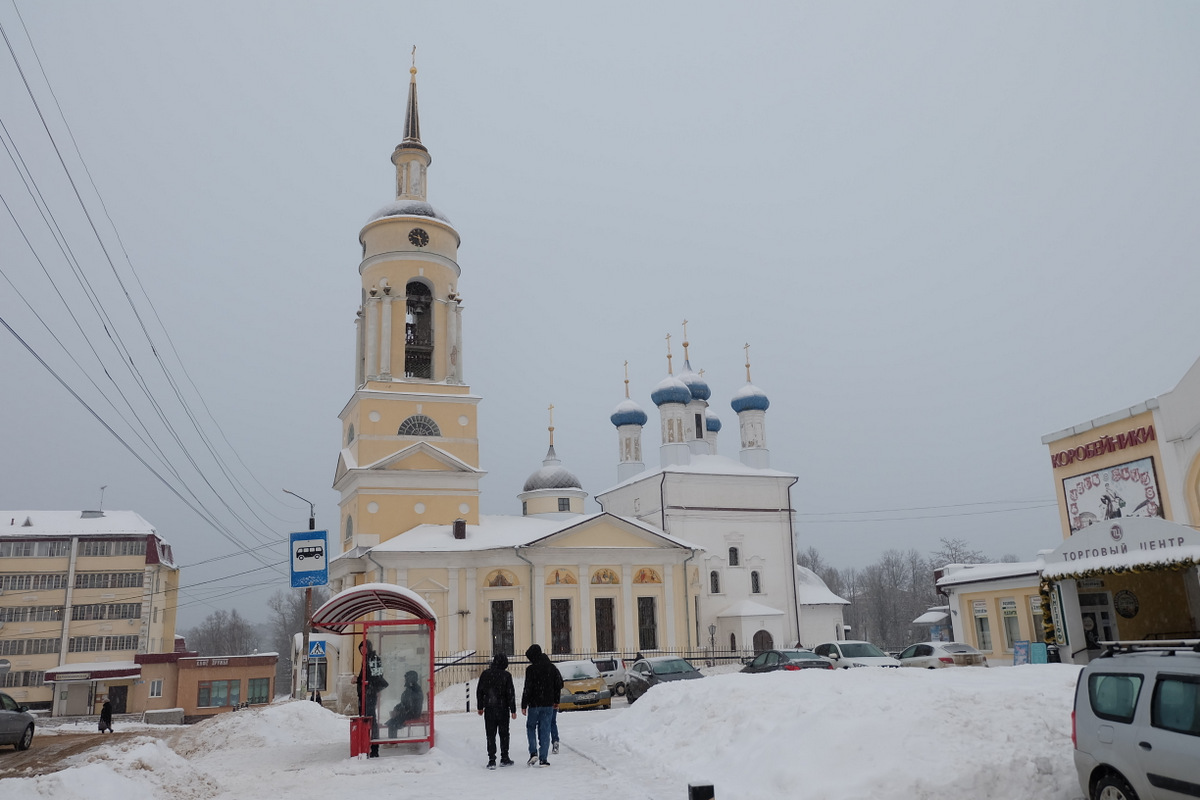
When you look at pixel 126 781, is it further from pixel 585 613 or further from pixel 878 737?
pixel 585 613

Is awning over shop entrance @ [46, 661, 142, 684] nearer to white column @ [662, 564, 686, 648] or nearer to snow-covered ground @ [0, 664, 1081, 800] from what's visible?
white column @ [662, 564, 686, 648]

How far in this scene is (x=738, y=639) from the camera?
135ft

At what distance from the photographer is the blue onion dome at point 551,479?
167ft

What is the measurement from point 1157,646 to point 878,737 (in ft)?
9.27

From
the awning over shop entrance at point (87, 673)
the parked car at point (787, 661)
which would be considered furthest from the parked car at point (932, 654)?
the awning over shop entrance at point (87, 673)

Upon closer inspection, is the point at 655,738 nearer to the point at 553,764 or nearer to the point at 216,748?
the point at 553,764

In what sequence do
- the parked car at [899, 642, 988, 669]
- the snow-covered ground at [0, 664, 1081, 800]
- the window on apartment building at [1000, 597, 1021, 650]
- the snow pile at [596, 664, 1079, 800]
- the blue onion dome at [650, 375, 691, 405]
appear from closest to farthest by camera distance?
the snow pile at [596, 664, 1079, 800]
the snow-covered ground at [0, 664, 1081, 800]
the parked car at [899, 642, 988, 669]
the window on apartment building at [1000, 597, 1021, 650]
the blue onion dome at [650, 375, 691, 405]

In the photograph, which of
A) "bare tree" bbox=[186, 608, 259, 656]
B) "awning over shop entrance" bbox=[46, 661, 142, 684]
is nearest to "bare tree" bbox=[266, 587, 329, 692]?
"bare tree" bbox=[186, 608, 259, 656]

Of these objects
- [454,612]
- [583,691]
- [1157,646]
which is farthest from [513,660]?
[1157,646]

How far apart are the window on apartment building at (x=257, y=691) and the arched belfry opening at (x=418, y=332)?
23065 mm

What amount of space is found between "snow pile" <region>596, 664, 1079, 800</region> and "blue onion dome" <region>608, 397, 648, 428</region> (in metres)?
37.3

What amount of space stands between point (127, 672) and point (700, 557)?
3468 cm

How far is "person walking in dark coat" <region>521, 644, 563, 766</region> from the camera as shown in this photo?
41.2ft

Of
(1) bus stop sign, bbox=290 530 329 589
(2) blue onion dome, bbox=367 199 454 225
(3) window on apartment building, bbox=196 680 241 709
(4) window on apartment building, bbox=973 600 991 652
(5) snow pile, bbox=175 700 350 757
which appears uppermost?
(2) blue onion dome, bbox=367 199 454 225
